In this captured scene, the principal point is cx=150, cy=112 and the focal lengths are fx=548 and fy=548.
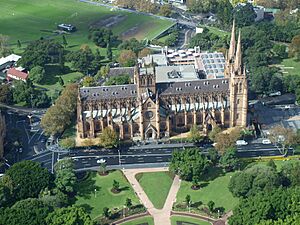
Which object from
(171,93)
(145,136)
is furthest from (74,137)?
(171,93)

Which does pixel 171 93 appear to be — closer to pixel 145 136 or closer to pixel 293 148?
pixel 145 136

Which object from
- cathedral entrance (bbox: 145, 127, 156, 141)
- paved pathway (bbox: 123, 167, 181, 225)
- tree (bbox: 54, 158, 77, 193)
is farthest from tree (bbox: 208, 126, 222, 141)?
tree (bbox: 54, 158, 77, 193)

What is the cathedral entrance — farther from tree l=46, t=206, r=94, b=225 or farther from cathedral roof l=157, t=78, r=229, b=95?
tree l=46, t=206, r=94, b=225

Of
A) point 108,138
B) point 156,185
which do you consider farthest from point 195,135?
point 108,138

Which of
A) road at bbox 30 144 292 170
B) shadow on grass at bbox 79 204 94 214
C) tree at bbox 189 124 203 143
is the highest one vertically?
tree at bbox 189 124 203 143

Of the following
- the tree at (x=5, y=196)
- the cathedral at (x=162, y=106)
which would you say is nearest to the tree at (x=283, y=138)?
the cathedral at (x=162, y=106)

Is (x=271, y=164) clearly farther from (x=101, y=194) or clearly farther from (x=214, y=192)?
(x=101, y=194)
